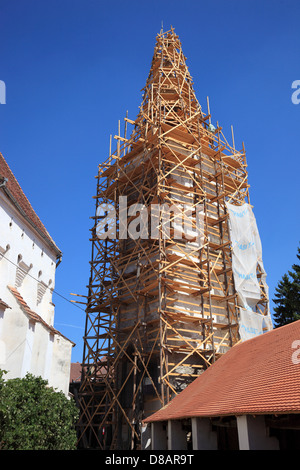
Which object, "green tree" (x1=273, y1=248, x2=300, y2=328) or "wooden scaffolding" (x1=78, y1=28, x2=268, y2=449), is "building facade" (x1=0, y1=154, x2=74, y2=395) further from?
"green tree" (x1=273, y1=248, x2=300, y2=328)

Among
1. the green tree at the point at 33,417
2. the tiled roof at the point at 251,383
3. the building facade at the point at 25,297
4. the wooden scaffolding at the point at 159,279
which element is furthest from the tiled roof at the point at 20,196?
the tiled roof at the point at 251,383

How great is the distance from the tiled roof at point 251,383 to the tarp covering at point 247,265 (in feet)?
16.8

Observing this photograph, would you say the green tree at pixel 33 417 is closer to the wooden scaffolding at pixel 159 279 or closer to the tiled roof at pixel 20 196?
the wooden scaffolding at pixel 159 279

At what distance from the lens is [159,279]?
63.4ft

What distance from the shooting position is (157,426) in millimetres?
15625

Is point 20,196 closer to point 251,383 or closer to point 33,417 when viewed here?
point 33,417

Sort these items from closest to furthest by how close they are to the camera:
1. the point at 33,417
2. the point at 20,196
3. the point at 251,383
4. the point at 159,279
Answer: the point at 251,383, the point at 33,417, the point at 159,279, the point at 20,196

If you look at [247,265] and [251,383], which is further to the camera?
[247,265]

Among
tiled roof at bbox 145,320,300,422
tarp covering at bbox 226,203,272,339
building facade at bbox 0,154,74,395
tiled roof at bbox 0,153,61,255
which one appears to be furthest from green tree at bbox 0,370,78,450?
tarp covering at bbox 226,203,272,339

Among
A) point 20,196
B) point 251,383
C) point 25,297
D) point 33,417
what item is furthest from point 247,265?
point 33,417

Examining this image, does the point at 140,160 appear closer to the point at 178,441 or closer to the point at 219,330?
the point at 219,330

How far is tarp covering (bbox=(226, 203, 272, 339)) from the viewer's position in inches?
851

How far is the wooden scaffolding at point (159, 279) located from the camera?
773 inches

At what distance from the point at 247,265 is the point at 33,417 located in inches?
566
